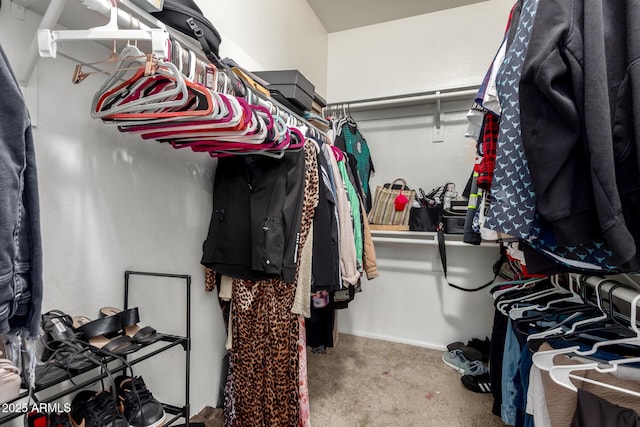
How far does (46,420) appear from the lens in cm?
73

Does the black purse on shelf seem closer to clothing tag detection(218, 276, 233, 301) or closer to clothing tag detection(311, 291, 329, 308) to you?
clothing tag detection(311, 291, 329, 308)

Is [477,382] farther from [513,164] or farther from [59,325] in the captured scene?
[59,325]

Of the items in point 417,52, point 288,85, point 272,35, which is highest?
point 417,52

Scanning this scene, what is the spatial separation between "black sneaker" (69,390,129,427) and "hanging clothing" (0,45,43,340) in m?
0.38

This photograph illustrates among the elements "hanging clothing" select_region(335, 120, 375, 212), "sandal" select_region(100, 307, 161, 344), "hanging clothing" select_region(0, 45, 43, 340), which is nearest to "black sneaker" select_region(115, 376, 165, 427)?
"sandal" select_region(100, 307, 161, 344)

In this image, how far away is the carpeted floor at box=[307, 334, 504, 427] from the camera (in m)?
1.53

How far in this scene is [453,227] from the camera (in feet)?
7.01

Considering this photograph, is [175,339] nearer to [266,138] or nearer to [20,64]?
[266,138]

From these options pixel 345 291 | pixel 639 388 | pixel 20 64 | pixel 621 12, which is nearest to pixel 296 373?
pixel 345 291

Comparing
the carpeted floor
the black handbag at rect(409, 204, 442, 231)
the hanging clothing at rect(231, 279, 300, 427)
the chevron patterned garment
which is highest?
the chevron patterned garment

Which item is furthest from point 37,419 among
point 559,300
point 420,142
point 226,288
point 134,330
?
point 420,142

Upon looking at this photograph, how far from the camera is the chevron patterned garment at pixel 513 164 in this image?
2.36 feet

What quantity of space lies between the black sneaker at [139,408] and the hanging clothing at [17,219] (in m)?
0.40

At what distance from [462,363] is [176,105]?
220 cm
